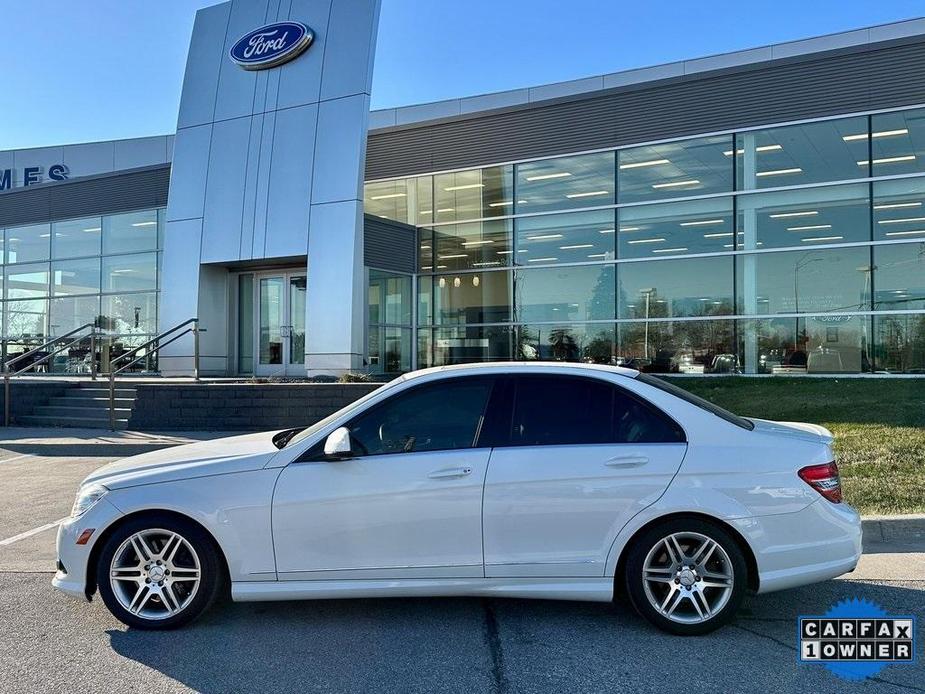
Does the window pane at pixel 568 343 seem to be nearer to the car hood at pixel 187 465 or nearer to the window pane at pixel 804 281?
the window pane at pixel 804 281

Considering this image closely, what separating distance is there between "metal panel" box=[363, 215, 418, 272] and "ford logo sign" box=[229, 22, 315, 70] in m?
4.18

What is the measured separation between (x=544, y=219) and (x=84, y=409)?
1139cm

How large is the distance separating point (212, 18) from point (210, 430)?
11.8 metres

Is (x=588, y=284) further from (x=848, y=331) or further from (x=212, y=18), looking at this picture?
(x=212, y=18)

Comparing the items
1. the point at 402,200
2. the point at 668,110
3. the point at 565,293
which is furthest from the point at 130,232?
the point at 668,110

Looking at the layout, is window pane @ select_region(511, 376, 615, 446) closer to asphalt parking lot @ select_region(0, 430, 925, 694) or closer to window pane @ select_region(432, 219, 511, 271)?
asphalt parking lot @ select_region(0, 430, 925, 694)

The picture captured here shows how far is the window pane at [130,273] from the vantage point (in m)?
22.1

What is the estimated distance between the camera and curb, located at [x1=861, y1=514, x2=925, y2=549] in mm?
6336

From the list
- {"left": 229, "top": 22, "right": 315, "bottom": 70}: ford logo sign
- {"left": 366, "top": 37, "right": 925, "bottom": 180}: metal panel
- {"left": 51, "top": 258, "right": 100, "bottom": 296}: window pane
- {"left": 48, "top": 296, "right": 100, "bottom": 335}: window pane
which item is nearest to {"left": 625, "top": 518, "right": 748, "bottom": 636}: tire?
{"left": 366, "top": 37, "right": 925, "bottom": 180}: metal panel

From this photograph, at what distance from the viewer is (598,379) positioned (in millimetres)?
4680

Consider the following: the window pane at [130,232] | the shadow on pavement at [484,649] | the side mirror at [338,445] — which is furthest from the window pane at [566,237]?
the side mirror at [338,445]

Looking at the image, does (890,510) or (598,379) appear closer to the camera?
A: (598,379)

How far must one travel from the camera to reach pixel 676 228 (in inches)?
696

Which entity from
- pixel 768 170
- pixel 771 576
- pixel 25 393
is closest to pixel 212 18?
pixel 25 393
